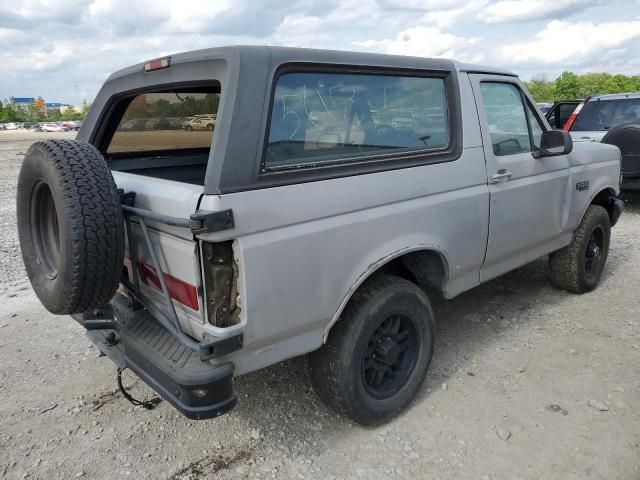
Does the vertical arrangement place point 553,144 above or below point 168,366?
above

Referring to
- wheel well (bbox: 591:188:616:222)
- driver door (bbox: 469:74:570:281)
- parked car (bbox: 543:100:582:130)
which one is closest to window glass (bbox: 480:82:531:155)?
driver door (bbox: 469:74:570:281)

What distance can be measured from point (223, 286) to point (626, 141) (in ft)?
22.3

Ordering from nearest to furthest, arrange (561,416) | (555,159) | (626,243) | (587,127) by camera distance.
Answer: (561,416) → (555,159) → (626,243) → (587,127)

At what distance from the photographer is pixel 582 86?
1693 inches

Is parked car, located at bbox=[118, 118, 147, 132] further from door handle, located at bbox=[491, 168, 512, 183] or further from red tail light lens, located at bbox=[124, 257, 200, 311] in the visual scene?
door handle, located at bbox=[491, 168, 512, 183]

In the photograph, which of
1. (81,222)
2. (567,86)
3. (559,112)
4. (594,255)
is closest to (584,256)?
(594,255)

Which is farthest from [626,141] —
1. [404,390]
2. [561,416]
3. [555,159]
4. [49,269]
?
[49,269]

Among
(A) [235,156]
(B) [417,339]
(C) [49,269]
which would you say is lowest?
(B) [417,339]

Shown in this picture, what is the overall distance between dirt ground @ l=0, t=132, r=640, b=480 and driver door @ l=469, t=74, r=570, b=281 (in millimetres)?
692

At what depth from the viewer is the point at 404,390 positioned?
303cm

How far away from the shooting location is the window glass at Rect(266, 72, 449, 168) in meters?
2.40

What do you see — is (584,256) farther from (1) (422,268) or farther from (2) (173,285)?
(2) (173,285)

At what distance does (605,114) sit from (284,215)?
778 cm

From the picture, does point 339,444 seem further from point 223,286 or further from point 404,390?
point 223,286
